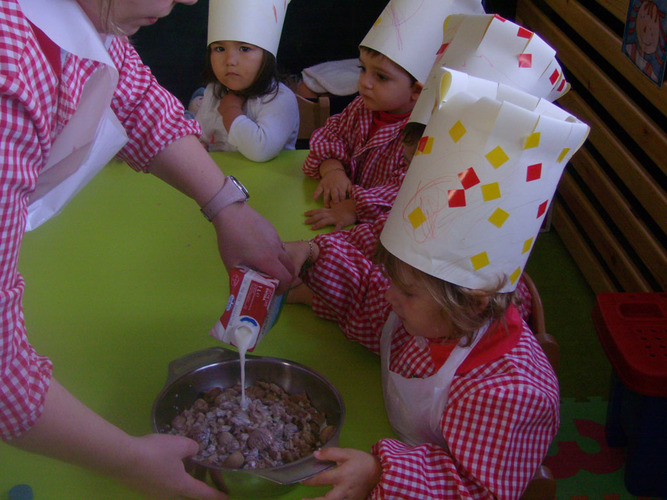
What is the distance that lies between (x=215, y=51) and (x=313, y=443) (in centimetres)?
133

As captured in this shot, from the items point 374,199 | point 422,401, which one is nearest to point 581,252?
point 374,199

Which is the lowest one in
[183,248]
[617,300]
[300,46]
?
[300,46]

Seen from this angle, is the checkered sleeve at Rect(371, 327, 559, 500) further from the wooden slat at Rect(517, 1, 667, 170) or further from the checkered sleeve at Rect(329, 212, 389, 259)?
the wooden slat at Rect(517, 1, 667, 170)

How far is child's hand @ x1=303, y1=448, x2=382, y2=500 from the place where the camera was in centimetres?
78

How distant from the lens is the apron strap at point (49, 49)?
2.14ft

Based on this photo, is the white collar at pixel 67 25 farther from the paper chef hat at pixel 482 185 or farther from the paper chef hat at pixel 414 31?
the paper chef hat at pixel 414 31

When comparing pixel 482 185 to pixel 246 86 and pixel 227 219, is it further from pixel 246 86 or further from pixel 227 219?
pixel 246 86

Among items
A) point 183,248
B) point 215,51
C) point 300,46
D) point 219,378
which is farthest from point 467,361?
point 300,46

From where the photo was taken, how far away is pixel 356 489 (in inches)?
31.5

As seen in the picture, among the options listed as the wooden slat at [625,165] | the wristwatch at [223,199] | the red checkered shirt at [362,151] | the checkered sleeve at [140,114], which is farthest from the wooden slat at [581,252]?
the checkered sleeve at [140,114]

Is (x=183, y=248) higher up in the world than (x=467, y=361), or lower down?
lower down

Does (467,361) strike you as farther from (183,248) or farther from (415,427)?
(183,248)

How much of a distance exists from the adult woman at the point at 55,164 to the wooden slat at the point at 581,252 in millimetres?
1451

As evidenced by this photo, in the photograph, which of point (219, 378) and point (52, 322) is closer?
point (219, 378)
